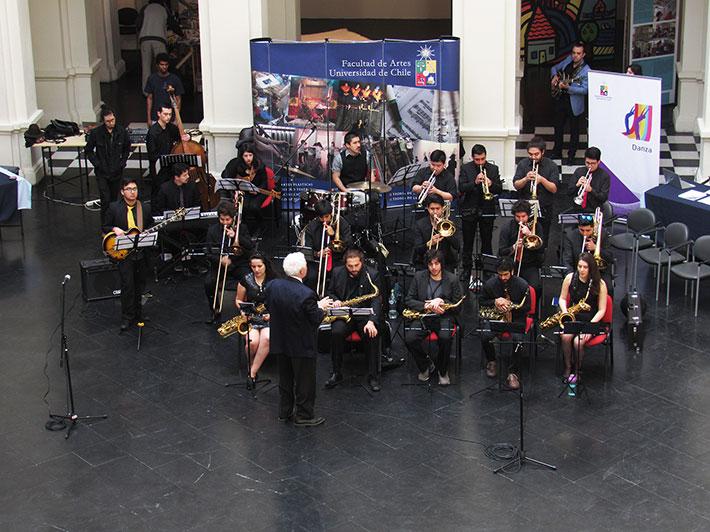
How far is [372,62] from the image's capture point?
15383 mm

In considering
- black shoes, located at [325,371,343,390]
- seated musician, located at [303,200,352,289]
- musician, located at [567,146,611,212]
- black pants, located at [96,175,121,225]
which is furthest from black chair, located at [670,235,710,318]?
black pants, located at [96,175,121,225]

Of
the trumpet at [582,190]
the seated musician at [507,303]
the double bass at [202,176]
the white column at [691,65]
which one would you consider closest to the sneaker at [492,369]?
the seated musician at [507,303]

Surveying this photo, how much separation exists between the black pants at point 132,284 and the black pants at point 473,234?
352cm

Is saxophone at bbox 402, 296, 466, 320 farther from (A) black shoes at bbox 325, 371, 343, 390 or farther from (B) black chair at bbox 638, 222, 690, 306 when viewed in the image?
(B) black chair at bbox 638, 222, 690, 306

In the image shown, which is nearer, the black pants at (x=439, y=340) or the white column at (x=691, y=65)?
the black pants at (x=439, y=340)

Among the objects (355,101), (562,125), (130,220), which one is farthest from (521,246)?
(562,125)

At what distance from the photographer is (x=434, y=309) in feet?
36.2

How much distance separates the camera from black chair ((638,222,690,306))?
13.1 metres

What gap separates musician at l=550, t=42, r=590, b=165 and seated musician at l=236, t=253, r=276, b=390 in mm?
7695

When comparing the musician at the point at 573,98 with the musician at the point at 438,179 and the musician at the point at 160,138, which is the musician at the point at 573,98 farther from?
the musician at the point at 160,138

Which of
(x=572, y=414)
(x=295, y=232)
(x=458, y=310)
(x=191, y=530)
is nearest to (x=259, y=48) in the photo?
(x=295, y=232)

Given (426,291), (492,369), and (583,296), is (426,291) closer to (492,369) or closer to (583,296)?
(492,369)

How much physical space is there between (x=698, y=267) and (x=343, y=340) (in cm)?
402

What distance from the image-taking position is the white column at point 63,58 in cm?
1980
